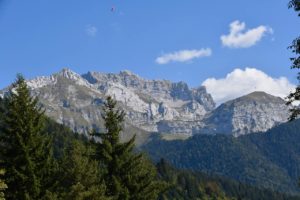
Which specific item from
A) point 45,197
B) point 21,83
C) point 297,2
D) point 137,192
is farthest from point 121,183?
point 297,2

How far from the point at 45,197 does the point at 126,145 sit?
10.9 metres

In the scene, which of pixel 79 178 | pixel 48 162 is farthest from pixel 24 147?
pixel 79 178

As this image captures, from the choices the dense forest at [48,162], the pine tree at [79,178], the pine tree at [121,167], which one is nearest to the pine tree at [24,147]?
the dense forest at [48,162]

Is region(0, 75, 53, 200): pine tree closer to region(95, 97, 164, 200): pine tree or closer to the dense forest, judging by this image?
the dense forest

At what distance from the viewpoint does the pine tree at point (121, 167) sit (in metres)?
46.2

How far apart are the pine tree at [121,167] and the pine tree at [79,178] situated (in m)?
2.32

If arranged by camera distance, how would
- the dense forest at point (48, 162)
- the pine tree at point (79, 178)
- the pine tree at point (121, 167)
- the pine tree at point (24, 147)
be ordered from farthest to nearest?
the pine tree at point (121, 167) < the pine tree at point (79, 178) < the dense forest at point (48, 162) < the pine tree at point (24, 147)

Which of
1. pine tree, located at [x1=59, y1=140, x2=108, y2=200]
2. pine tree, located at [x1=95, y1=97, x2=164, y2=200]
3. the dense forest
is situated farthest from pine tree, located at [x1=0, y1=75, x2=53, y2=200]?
pine tree, located at [x1=95, y1=97, x2=164, y2=200]

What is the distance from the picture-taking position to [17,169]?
38.8m

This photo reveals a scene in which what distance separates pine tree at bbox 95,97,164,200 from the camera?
4625 cm

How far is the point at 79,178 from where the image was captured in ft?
138

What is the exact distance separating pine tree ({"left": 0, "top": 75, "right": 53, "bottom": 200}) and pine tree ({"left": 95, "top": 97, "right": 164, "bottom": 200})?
744 centimetres

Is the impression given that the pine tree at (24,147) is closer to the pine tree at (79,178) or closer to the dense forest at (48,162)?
the dense forest at (48,162)

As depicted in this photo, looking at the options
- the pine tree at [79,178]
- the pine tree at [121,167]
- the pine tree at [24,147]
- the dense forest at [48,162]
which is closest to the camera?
the pine tree at [24,147]
